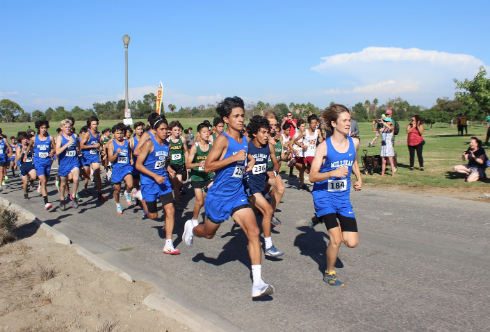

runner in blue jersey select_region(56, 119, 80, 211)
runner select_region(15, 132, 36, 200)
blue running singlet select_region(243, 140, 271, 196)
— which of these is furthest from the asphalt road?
runner select_region(15, 132, 36, 200)

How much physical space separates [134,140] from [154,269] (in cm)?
532

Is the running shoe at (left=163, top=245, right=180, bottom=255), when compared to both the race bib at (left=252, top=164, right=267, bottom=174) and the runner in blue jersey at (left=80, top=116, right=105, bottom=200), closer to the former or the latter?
the race bib at (left=252, top=164, right=267, bottom=174)

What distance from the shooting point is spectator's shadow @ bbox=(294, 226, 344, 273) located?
17.7 ft

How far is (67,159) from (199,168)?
400cm

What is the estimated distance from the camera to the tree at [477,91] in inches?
934

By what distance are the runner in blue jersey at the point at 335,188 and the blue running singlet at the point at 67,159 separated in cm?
713

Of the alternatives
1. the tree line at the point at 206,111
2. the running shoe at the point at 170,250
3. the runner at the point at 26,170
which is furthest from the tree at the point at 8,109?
the running shoe at the point at 170,250

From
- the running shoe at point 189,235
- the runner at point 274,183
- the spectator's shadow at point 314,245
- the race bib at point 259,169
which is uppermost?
the race bib at point 259,169

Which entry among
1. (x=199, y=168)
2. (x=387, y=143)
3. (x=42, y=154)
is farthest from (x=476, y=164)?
(x=42, y=154)

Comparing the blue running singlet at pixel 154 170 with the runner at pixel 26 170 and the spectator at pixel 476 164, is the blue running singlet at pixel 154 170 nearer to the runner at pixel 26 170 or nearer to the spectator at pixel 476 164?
the runner at pixel 26 170

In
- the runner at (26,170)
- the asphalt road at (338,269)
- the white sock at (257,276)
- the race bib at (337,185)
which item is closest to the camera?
the asphalt road at (338,269)

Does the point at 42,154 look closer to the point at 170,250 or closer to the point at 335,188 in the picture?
the point at 170,250

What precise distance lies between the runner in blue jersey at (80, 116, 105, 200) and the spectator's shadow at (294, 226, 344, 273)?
6271 mm

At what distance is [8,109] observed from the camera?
88.1 m
